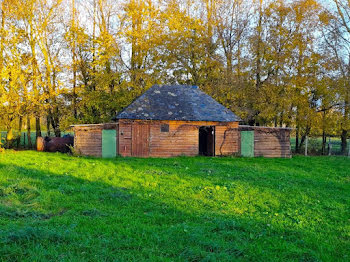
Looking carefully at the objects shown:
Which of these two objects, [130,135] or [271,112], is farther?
[271,112]

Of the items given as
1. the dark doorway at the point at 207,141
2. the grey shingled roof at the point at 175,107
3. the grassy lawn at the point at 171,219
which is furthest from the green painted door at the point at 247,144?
the grassy lawn at the point at 171,219

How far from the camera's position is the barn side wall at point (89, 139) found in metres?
18.8

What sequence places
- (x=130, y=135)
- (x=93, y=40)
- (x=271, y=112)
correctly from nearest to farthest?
(x=130, y=135), (x=271, y=112), (x=93, y=40)

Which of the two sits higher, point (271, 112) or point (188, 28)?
point (188, 28)

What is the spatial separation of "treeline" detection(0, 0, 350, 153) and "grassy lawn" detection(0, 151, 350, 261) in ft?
45.7

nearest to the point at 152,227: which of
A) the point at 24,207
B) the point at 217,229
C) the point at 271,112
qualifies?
the point at 217,229

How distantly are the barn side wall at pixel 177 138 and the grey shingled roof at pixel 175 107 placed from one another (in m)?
0.40

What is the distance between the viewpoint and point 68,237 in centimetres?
484

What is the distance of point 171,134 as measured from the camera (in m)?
19.2

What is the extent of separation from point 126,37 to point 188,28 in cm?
591

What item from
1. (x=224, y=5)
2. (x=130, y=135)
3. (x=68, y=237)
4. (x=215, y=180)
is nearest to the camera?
(x=68, y=237)

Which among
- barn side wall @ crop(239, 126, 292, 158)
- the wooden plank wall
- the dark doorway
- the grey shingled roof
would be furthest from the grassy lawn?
the dark doorway

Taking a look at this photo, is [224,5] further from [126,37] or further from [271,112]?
[271,112]

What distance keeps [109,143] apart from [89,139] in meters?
1.54
